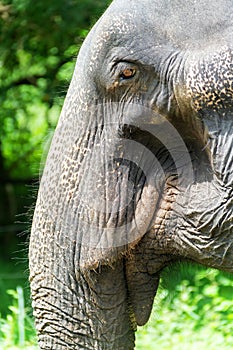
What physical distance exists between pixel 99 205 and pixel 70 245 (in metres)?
0.15

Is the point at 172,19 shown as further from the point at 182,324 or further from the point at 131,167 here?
the point at 182,324

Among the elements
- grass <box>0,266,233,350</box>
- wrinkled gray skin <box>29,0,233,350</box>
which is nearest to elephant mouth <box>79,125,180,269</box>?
wrinkled gray skin <box>29,0,233,350</box>

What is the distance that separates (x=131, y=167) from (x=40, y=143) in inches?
187

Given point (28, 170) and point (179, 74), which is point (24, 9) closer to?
point (28, 170)

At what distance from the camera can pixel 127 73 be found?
3.06m

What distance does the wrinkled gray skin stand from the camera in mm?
3006

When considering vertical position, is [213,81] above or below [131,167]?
above

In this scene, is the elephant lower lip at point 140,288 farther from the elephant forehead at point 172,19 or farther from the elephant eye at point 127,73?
the elephant forehead at point 172,19

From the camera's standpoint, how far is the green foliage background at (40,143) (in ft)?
16.6

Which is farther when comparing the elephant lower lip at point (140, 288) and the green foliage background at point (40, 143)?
the green foliage background at point (40, 143)

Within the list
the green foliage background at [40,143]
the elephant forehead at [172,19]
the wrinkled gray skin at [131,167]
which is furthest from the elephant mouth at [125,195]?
the green foliage background at [40,143]

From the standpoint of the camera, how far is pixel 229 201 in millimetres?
3016

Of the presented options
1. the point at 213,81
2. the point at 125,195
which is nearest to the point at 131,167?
the point at 125,195

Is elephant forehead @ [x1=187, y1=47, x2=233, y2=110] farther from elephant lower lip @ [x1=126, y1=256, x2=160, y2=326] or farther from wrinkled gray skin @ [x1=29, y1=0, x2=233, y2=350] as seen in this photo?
elephant lower lip @ [x1=126, y1=256, x2=160, y2=326]
